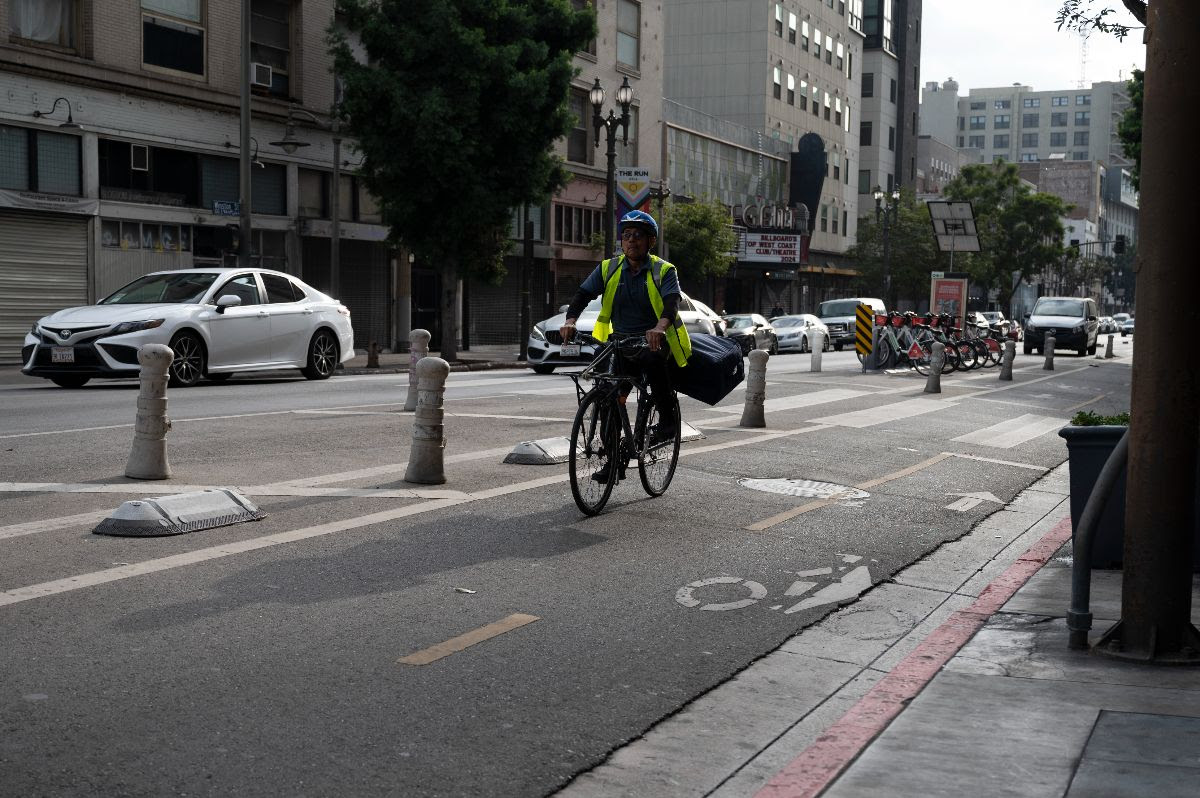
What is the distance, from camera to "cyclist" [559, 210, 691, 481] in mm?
8609

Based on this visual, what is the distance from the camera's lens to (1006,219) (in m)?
80.4

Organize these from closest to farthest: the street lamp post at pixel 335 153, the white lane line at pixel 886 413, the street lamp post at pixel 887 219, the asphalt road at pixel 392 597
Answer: the asphalt road at pixel 392 597 < the white lane line at pixel 886 413 < the street lamp post at pixel 335 153 < the street lamp post at pixel 887 219

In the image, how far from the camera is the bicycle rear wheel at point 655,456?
904cm

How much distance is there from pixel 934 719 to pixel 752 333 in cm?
3574

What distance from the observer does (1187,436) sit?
5305mm

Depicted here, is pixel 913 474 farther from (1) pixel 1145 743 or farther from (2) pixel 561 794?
(2) pixel 561 794

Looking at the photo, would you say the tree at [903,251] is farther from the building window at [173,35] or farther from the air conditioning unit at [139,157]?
the air conditioning unit at [139,157]

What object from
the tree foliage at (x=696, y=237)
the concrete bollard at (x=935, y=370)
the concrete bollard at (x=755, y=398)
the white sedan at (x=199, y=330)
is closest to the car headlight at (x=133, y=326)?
the white sedan at (x=199, y=330)

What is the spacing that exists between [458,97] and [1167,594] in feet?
87.0

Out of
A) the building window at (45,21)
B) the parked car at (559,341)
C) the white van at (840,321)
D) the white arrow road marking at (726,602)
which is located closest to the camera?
the white arrow road marking at (726,602)

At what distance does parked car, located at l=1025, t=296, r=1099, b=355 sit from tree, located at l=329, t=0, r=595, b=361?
2059cm

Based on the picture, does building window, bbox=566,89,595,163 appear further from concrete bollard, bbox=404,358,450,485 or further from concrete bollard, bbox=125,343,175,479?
concrete bollard, bbox=125,343,175,479

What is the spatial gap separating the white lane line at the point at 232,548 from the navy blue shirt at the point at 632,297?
1.49 meters

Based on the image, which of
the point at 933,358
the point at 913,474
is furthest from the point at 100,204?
the point at 913,474
